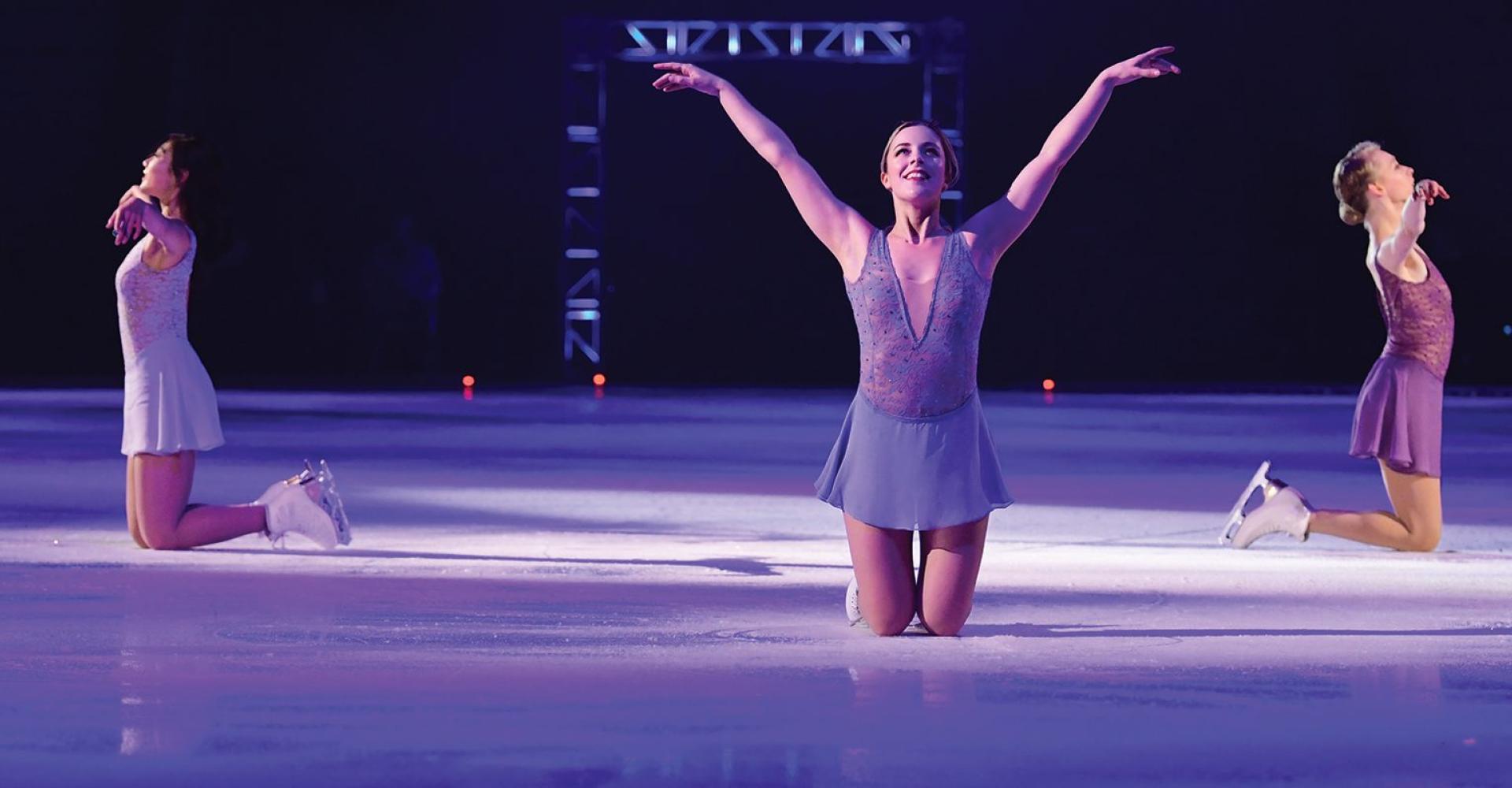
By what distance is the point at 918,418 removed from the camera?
17.0ft

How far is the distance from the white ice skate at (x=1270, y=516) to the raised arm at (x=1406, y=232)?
750 millimetres

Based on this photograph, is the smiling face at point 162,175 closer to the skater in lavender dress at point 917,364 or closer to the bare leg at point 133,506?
the bare leg at point 133,506

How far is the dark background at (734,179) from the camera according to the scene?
829 inches

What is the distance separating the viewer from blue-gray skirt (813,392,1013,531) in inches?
201

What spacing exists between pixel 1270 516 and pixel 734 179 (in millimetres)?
14753

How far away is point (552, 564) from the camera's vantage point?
670 cm

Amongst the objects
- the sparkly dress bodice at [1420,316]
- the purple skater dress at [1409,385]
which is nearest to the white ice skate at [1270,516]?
the purple skater dress at [1409,385]

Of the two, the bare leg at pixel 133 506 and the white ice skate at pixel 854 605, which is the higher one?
the white ice skate at pixel 854 605

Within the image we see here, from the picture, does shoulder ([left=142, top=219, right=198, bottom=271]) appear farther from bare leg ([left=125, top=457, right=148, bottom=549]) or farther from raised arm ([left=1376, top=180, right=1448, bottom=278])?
raised arm ([left=1376, top=180, right=1448, bottom=278])

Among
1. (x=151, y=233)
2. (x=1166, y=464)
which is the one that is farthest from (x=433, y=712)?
(x=1166, y=464)

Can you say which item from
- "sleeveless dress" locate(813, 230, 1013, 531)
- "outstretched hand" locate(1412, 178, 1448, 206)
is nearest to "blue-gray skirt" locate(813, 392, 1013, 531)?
"sleeveless dress" locate(813, 230, 1013, 531)

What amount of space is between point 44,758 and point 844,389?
17476mm

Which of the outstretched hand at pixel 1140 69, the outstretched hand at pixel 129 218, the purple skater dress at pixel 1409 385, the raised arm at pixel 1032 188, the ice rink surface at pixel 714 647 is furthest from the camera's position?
the purple skater dress at pixel 1409 385

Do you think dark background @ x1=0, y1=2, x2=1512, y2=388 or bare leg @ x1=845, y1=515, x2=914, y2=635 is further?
dark background @ x1=0, y1=2, x2=1512, y2=388
